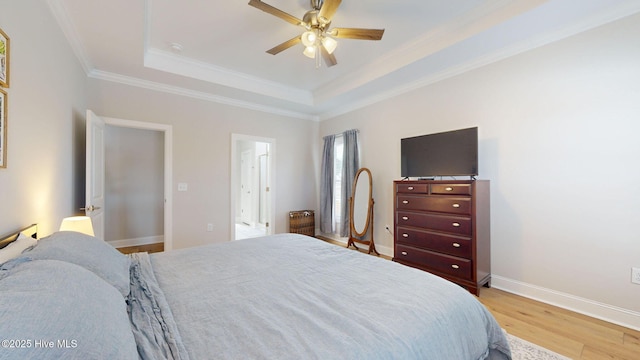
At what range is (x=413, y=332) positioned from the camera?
37.3 inches

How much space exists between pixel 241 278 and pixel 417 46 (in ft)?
9.79

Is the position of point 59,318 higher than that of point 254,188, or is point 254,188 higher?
point 254,188

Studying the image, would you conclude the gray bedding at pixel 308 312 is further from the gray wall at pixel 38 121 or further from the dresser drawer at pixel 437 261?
the dresser drawer at pixel 437 261

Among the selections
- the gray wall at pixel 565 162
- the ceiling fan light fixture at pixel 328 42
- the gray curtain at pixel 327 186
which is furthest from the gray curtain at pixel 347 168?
the ceiling fan light fixture at pixel 328 42

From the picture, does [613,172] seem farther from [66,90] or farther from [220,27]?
[66,90]

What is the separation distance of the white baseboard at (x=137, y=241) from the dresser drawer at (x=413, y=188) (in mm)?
4479

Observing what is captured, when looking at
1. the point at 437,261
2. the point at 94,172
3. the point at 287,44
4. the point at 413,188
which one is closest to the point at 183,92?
the point at 94,172

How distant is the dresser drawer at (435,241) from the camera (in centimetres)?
261

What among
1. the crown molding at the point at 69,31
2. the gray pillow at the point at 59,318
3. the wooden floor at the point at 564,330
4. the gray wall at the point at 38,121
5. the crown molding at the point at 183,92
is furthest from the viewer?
the crown molding at the point at 183,92

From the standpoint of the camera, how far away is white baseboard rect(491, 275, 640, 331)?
6.72 ft

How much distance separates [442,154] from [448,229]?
0.86 metres

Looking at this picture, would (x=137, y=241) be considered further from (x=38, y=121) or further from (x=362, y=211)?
(x=362, y=211)

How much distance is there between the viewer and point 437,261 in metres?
2.82

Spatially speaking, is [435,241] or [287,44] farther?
[435,241]
